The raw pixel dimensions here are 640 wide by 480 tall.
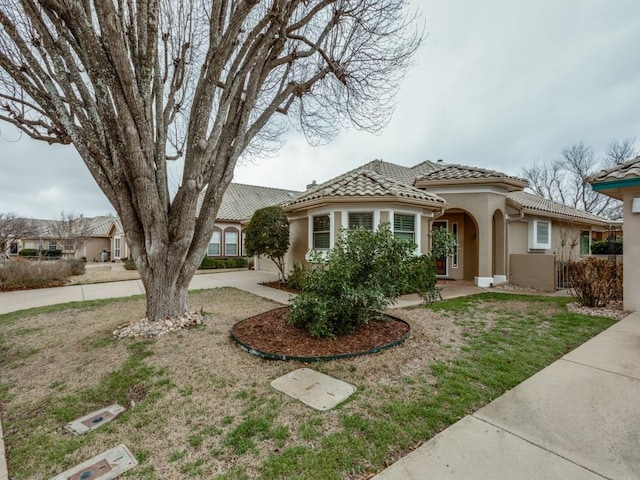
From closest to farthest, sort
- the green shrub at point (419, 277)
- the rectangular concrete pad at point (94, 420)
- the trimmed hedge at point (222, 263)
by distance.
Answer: the rectangular concrete pad at point (94, 420), the green shrub at point (419, 277), the trimmed hedge at point (222, 263)

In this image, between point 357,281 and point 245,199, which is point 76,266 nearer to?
point 245,199

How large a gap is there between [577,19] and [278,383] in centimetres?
1170

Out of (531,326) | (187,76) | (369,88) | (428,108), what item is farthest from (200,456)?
(428,108)

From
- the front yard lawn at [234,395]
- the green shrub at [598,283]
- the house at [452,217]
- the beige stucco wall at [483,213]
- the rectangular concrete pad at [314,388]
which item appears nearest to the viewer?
the front yard lawn at [234,395]

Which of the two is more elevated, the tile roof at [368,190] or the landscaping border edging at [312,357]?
the tile roof at [368,190]

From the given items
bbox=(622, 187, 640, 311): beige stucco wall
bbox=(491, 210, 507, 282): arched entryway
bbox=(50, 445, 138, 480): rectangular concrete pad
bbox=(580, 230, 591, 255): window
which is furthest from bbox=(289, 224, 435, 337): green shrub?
bbox=(580, 230, 591, 255): window

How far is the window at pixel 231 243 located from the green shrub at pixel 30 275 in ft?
33.5

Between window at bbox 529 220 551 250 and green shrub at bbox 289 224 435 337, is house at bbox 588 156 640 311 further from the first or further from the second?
window at bbox 529 220 551 250

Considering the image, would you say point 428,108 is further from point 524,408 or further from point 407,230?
point 524,408

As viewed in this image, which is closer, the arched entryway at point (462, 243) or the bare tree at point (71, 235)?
the arched entryway at point (462, 243)

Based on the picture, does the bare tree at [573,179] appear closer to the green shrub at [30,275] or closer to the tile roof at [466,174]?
the tile roof at [466,174]

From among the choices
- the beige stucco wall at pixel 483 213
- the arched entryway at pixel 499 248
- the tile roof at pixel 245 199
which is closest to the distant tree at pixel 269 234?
the beige stucco wall at pixel 483 213

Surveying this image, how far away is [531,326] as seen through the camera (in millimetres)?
6008

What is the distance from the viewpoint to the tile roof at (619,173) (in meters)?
6.30
